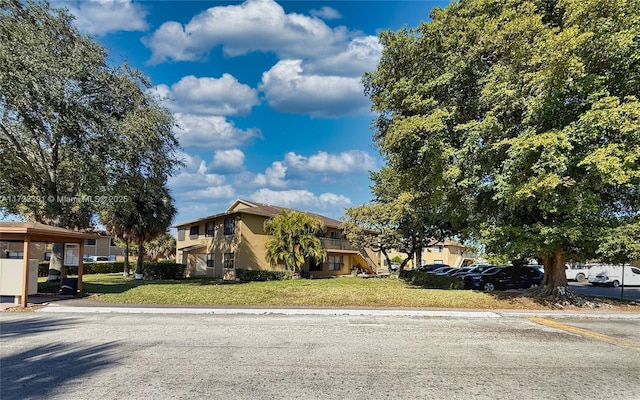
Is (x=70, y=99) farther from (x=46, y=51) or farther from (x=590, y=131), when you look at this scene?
(x=590, y=131)

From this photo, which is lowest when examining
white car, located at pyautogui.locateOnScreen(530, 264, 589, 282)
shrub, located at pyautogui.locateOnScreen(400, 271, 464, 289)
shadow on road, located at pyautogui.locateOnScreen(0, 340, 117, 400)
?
white car, located at pyautogui.locateOnScreen(530, 264, 589, 282)

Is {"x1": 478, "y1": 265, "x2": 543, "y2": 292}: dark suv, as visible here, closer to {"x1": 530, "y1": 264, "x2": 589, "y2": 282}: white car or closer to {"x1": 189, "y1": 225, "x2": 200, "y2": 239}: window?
{"x1": 530, "y1": 264, "x2": 589, "y2": 282}: white car

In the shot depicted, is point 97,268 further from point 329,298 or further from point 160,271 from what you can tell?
point 329,298

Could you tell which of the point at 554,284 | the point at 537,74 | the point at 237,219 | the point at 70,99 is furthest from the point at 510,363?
the point at 237,219

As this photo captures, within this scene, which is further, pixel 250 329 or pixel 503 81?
pixel 503 81

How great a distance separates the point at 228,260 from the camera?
112ft

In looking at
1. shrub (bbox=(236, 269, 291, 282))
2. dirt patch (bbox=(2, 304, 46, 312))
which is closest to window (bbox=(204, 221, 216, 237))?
shrub (bbox=(236, 269, 291, 282))

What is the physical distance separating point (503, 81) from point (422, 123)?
300 cm

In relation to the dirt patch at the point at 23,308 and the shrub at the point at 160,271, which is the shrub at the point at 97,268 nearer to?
the shrub at the point at 160,271

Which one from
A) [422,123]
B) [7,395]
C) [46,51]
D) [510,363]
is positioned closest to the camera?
[7,395]

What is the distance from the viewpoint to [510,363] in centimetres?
768

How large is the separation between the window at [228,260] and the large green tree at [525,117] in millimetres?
19137

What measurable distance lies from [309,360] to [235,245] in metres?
26.6

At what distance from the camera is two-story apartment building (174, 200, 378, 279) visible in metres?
33.4
